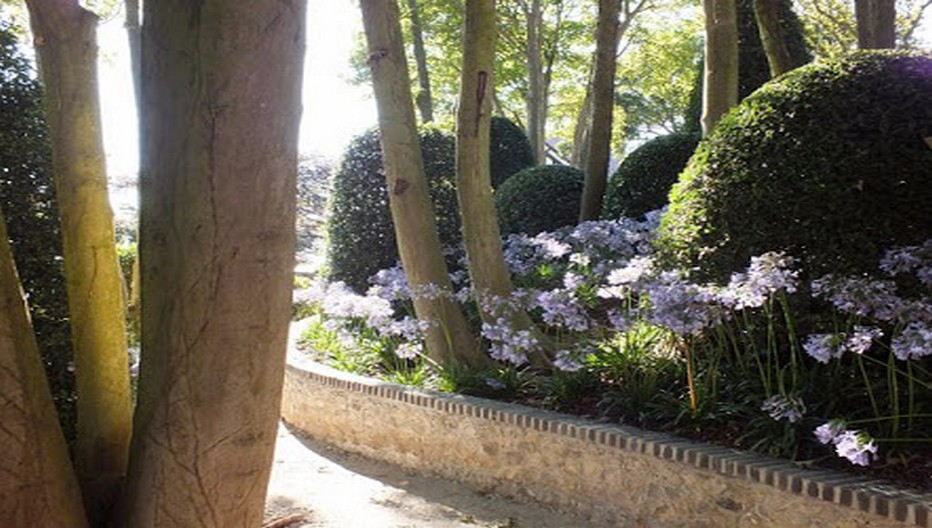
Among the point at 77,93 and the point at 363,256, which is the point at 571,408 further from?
the point at 363,256

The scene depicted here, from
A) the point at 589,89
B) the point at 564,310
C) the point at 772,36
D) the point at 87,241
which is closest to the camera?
the point at 87,241

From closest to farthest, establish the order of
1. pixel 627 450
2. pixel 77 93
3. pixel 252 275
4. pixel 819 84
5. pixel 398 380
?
pixel 252 275
pixel 77 93
pixel 627 450
pixel 819 84
pixel 398 380

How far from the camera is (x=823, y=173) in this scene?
3.89 meters

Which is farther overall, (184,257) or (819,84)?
(819,84)

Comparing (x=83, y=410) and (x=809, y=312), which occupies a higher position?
(x=809, y=312)

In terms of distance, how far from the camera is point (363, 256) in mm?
7984

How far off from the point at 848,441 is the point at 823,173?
4.75 feet

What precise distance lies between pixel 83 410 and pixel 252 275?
112 cm

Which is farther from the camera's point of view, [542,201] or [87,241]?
[542,201]

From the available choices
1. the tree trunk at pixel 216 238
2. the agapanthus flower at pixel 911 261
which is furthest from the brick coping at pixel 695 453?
the tree trunk at pixel 216 238

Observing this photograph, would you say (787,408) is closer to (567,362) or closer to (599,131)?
(567,362)

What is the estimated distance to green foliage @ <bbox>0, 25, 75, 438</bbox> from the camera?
3350mm

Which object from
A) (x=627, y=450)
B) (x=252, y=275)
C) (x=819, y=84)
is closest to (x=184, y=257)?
(x=252, y=275)

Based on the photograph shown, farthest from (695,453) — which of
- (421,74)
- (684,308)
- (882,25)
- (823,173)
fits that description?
(421,74)
